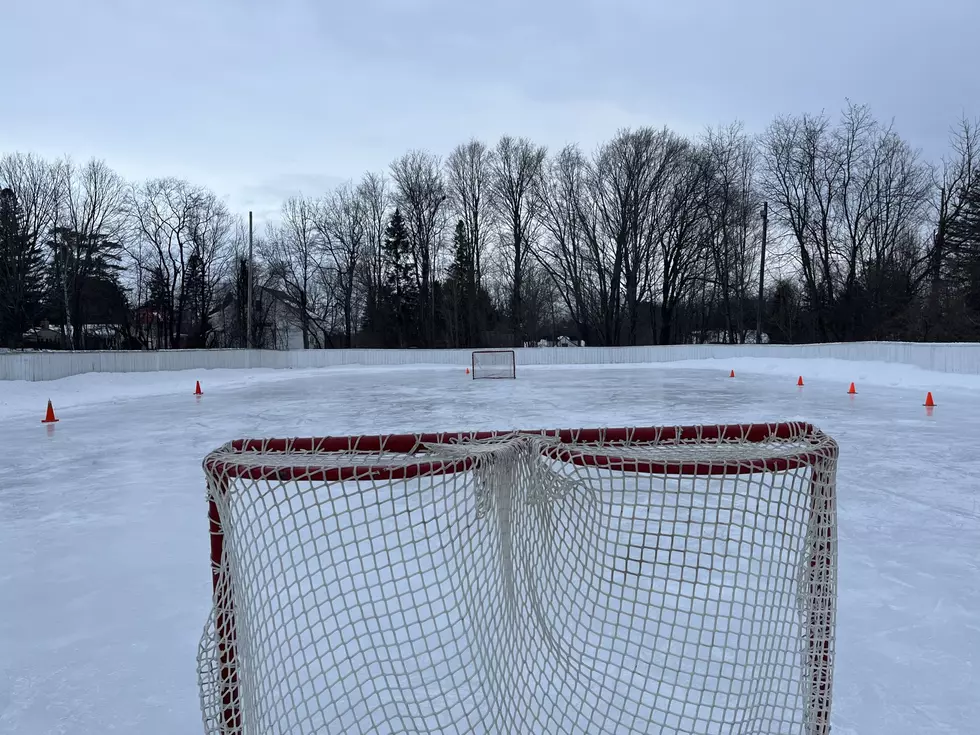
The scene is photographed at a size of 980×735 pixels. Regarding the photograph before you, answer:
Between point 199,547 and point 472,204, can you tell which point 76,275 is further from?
point 199,547

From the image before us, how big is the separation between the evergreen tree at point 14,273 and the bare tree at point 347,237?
18667mm

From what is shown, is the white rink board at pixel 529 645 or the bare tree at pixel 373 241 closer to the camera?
the white rink board at pixel 529 645

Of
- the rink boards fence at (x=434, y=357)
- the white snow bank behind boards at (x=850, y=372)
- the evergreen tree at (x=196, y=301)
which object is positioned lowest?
the white snow bank behind boards at (x=850, y=372)

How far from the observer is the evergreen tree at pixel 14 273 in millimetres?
36750

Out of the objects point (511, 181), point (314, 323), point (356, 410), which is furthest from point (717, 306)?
point (356, 410)

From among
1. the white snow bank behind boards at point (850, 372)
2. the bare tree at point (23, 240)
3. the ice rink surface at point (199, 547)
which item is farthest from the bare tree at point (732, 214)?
the bare tree at point (23, 240)

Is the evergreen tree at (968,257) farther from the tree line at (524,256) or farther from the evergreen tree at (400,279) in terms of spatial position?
the evergreen tree at (400,279)

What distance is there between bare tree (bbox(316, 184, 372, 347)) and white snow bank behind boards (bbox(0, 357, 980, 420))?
1950 cm

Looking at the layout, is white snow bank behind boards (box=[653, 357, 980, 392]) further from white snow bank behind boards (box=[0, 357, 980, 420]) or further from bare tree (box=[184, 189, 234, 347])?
bare tree (box=[184, 189, 234, 347])

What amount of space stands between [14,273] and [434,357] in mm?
25469

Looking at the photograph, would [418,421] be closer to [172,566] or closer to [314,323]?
[172,566]

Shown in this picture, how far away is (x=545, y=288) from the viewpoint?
50.5 m

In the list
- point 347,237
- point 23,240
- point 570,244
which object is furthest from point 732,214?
point 23,240

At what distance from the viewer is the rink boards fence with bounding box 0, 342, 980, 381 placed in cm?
1836
